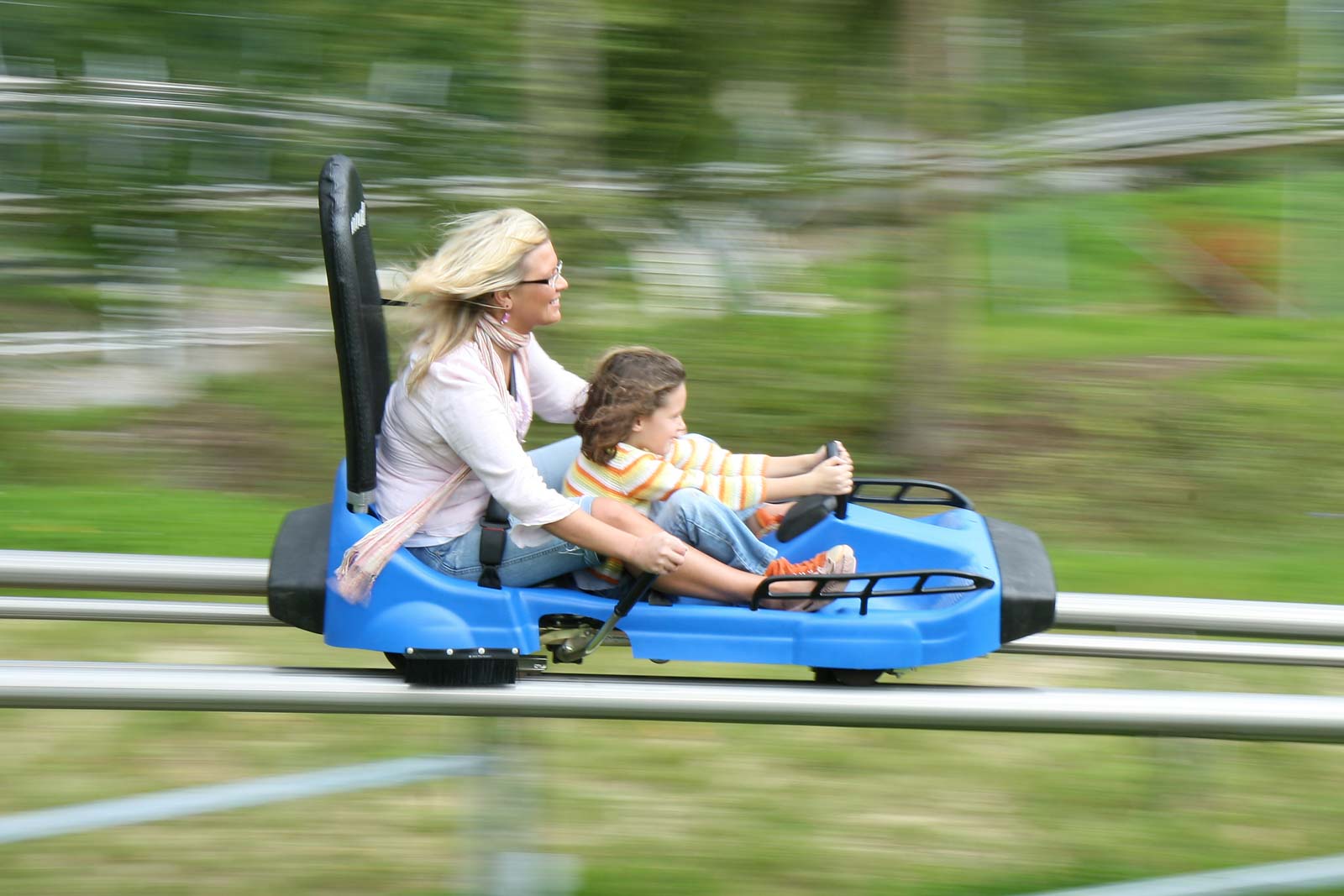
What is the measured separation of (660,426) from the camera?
8.45 ft

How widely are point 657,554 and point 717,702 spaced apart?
28 centimetres

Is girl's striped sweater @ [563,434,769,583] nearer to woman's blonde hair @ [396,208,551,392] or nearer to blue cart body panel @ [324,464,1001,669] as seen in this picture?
blue cart body panel @ [324,464,1001,669]

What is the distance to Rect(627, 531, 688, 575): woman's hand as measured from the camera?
2.33m

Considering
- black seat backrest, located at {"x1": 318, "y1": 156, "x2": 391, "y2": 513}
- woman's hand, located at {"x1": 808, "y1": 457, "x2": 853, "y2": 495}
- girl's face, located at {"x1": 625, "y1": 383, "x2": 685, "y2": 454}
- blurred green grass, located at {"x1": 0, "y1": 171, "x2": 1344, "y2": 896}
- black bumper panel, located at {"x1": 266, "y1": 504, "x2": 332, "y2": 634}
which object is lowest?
blurred green grass, located at {"x1": 0, "y1": 171, "x2": 1344, "y2": 896}

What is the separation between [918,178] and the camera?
4.97m

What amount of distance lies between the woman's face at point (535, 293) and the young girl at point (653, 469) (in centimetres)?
16

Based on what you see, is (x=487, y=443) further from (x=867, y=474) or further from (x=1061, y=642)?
(x=867, y=474)

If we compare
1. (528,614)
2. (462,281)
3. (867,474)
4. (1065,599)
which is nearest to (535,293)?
(462,281)

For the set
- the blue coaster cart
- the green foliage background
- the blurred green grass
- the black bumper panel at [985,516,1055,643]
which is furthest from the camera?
the green foliage background

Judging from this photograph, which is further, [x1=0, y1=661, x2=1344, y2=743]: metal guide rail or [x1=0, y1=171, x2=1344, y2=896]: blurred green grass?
[x1=0, y1=171, x2=1344, y2=896]: blurred green grass

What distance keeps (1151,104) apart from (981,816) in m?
2.96

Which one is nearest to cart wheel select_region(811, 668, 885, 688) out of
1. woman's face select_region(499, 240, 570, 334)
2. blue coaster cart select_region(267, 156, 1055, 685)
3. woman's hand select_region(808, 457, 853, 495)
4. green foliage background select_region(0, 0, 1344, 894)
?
blue coaster cart select_region(267, 156, 1055, 685)

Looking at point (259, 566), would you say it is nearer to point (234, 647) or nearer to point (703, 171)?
point (234, 647)

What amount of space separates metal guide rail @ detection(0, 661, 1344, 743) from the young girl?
0.37 metres
